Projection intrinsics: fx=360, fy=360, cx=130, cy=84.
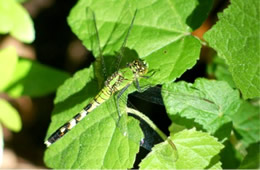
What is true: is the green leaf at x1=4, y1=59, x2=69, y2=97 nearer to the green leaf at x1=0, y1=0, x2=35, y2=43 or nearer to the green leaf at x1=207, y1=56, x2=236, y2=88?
the green leaf at x1=0, y1=0, x2=35, y2=43

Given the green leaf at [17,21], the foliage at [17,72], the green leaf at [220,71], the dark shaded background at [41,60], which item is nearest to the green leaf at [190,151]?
the green leaf at [220,71]

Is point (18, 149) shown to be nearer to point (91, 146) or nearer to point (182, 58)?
point (91, 146)

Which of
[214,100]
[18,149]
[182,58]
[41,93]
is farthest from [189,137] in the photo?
[18,149]

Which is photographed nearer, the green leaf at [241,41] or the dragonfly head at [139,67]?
the green leaf at [241,41]

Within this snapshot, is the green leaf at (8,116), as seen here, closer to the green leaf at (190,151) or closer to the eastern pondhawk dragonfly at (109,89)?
the eastern pondhawk dragonfly at (109,89)

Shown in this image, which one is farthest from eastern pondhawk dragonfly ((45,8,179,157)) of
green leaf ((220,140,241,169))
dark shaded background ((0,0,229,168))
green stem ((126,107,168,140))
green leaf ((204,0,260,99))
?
dark shaded background ((0,0,229,168))

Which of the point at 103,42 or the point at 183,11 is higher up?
the point at 103,42
